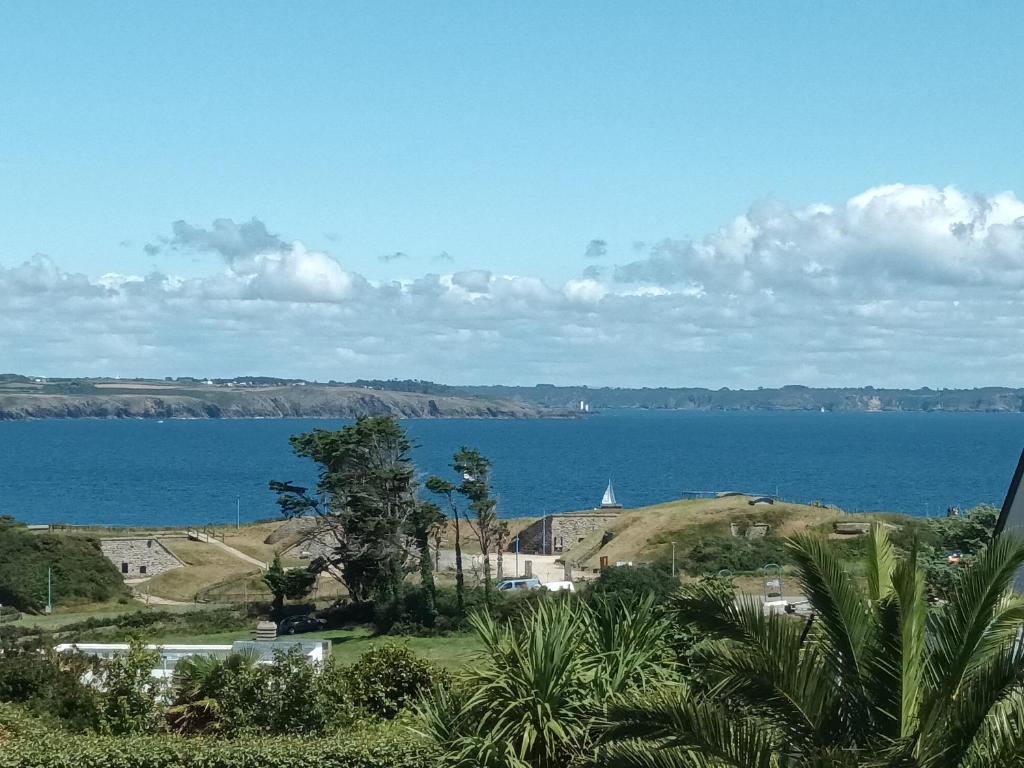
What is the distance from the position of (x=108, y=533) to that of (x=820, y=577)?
63.2 metres

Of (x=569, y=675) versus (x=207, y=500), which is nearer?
(x=569, y=675)

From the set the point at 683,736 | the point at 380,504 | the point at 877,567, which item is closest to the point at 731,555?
the point at 380,504

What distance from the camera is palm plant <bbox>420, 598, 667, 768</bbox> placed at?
13.1 m

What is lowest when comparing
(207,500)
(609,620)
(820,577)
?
(207,500)

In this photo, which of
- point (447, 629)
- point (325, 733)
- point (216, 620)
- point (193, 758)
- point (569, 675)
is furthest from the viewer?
point (216, 620)

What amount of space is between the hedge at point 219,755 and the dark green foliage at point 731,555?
3713 centimetres

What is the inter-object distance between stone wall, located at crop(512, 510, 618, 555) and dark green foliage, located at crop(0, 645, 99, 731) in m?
54.8

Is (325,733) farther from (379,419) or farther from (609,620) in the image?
(379,419)

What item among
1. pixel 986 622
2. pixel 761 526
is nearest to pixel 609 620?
pixel 986 622

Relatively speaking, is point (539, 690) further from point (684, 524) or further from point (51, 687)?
point (684, 524)

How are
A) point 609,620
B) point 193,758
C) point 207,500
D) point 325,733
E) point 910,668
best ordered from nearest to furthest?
point 910,668 < point 609,620 < point 193,758 < point 325,733 < point 207,500

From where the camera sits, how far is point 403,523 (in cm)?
4553

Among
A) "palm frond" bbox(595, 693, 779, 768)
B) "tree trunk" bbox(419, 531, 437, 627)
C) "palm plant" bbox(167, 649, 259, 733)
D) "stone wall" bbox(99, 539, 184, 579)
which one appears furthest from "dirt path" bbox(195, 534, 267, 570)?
"palm frond" bbox(595, 693, 779, 768)

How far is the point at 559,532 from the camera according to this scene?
249 feet
